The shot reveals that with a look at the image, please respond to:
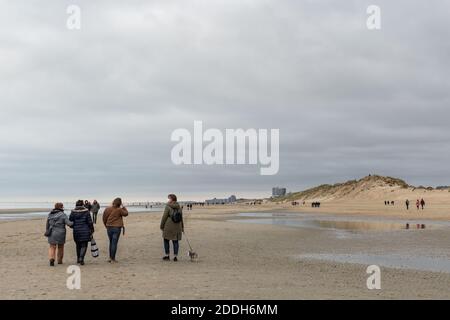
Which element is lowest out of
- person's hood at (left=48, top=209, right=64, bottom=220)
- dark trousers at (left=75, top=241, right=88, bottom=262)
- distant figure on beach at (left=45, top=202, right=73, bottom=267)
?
dark trousers at (left=75, top=241, right=88, bottom=262)

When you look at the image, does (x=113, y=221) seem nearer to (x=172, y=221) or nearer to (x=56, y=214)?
(x=56, y=214)

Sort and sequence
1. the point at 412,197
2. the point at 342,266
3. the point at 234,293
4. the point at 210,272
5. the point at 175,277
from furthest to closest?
the point at 412,197 → the point at 342,266 → the point at 210,272 → the point at 175,277 → the point at 234,293

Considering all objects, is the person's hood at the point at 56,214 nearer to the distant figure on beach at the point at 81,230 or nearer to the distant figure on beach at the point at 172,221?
the distant figure on beach at the point at 81,230

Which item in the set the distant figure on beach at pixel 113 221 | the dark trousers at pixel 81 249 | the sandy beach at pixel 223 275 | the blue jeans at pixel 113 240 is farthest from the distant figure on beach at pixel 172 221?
the dark trousers at pixel 81 249

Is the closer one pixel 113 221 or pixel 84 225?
pixel 84 225

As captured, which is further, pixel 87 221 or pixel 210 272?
pixel 87 221

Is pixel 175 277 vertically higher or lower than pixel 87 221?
lower

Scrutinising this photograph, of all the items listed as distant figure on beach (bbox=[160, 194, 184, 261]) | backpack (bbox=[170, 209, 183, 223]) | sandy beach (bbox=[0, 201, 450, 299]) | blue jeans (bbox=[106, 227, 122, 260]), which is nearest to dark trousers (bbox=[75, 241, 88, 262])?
sandy beach (bbox=[0, 201, 450, 299])

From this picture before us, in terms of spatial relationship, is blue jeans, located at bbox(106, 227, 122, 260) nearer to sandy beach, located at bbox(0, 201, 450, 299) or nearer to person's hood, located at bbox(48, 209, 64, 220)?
sandy beach, located at bbox(0, 201, 450, 299)

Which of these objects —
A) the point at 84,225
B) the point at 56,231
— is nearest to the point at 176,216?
the point at 84,225

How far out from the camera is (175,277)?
1286cm
